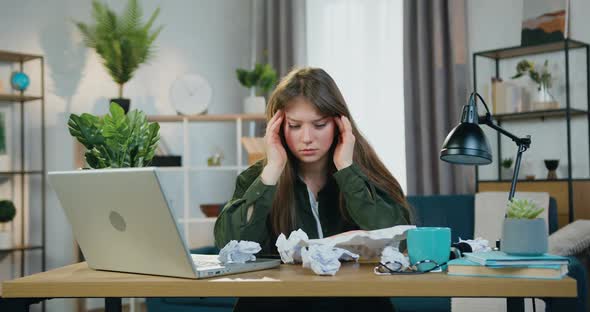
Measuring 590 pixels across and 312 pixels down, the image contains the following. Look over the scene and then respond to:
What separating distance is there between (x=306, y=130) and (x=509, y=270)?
33.2 inches

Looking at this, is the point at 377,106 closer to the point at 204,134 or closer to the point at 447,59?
the point at 447,59

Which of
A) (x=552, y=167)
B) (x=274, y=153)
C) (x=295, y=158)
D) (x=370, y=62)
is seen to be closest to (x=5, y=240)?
(x=370, y=62)

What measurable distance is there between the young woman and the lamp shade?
42 centimetres

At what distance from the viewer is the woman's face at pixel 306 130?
204 cm

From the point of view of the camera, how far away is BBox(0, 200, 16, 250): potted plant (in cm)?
448

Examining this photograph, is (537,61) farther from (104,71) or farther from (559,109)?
(104,71)

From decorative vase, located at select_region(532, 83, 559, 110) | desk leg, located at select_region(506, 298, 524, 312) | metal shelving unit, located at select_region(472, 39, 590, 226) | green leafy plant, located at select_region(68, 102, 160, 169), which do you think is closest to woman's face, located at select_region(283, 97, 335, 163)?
green leafy plant, located at select_region(68, 102, 160, 169)

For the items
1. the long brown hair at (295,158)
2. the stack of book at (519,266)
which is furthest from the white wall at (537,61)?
the stack of book at (519,266)

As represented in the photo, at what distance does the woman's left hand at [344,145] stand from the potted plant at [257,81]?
2.90 meters

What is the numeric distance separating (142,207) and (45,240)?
389 cm

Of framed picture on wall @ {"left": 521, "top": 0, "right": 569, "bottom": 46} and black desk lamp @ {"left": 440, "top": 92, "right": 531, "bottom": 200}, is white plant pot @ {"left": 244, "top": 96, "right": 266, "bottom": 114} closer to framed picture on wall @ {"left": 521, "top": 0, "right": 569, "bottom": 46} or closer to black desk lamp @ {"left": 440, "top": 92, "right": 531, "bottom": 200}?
framed picture on wall @ {"left": 521, "top": 0, "right": 569, "bottom": 46}

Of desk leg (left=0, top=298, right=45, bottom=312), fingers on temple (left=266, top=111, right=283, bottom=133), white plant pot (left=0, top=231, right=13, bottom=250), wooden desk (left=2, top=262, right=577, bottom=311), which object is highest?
fingers on temple (left=266, top=111, right=283, bottom=133)

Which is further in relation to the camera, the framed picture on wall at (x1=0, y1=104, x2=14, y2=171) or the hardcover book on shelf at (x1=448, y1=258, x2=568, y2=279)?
the framed picture on wall at (x1=0, y1=104, x2=14, y2=171)

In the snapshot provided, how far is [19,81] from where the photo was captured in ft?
15.4
